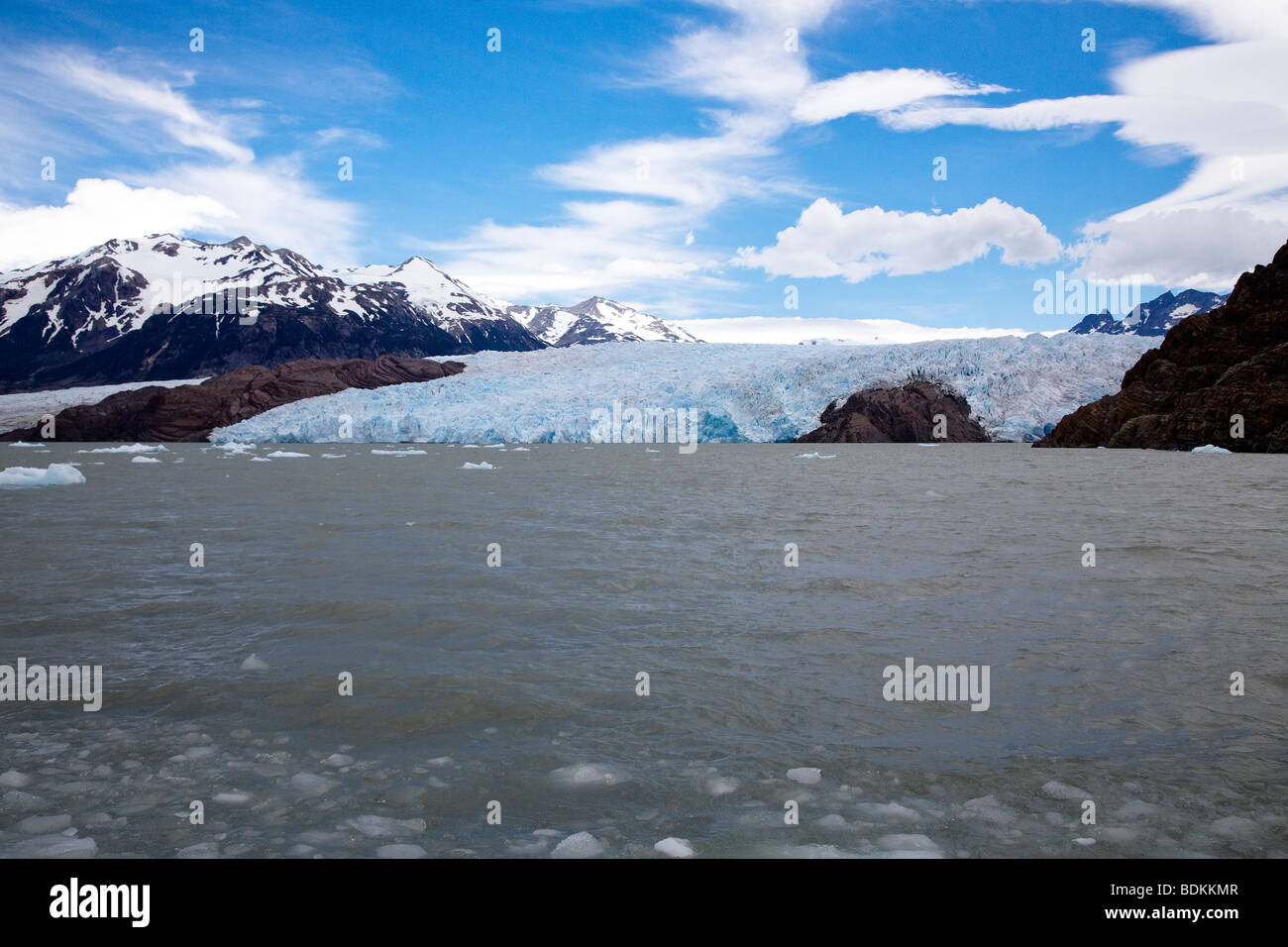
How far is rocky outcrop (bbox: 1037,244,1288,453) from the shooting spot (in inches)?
1236

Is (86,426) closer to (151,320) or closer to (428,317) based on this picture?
(151,320)

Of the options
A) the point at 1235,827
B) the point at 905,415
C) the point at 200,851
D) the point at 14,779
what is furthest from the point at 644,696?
the point at 905,415

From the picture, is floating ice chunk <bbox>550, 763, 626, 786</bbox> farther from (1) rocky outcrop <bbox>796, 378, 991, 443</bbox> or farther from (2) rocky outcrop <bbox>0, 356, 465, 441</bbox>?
(2) rocky outcrop <bbox>0, 356, 465, 441</bbox>

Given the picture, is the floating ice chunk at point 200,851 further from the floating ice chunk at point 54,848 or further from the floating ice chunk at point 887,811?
the floating ice chunk at point 887,811

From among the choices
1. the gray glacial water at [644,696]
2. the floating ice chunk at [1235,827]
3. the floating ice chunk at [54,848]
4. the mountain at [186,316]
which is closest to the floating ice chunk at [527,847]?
the gray glacial water at [644,696]

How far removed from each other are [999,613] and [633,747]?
11.8 feet

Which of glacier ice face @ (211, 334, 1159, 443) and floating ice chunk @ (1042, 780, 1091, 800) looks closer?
floating ice chunk @ (1042, 780, 1091, 800)

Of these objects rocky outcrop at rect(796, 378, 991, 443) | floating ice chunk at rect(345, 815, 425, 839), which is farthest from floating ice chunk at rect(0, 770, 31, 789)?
rocky outcrop at rect(796, 378, 991, 443)

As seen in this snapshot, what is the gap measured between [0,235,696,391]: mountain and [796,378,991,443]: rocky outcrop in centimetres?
13205

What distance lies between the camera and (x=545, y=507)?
13.5 meters

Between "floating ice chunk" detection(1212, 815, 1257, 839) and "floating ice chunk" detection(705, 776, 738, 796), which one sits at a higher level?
"floating ice chunk" detection(705, 776, 738, 796)

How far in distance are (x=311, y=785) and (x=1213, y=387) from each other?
126 ft

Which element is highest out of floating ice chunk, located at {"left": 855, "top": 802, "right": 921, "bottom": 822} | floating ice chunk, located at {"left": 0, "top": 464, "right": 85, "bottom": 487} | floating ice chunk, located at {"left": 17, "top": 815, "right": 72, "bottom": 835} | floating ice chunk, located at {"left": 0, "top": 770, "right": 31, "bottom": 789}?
floating ice chunk, located at {"left": 0, "top": 464, "right": 85, "bottom": 487}

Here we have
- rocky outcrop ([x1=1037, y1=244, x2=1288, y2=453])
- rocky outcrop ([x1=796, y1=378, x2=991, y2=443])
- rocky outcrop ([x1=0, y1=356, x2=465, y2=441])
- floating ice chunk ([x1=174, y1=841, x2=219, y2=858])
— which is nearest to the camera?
floating ice chunk ([x1=174, y1=841, x2=219, y2=858])
